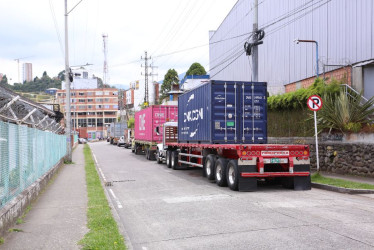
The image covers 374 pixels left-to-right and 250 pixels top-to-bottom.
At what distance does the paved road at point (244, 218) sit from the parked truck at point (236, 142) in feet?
1.95

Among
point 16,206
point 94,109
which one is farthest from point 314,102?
point 94,109

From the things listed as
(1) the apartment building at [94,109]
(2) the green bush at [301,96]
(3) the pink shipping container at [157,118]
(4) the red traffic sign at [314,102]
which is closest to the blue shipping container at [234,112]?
(4) the red traffic sign at [314,102]

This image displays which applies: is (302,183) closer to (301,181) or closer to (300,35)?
(301,181)

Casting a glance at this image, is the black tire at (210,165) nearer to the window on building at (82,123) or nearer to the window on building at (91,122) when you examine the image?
the window on building at (91,122)

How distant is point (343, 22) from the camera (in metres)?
18.9

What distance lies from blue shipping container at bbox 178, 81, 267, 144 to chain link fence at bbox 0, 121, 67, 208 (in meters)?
5.95

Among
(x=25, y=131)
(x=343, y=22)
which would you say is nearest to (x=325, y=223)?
(x=25, y=131)

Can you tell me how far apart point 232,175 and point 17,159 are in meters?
6.49

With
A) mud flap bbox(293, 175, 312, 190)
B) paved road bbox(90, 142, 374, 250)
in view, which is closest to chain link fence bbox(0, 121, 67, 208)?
paved road bbox(90, 142, 374, 250)

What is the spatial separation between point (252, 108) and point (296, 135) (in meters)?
5.56

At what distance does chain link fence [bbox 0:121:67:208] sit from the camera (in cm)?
726

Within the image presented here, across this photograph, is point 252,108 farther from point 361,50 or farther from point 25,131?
point 25,131

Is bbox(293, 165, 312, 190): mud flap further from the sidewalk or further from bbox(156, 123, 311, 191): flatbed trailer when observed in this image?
the sidewalk

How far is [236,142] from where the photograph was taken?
14.3 m
